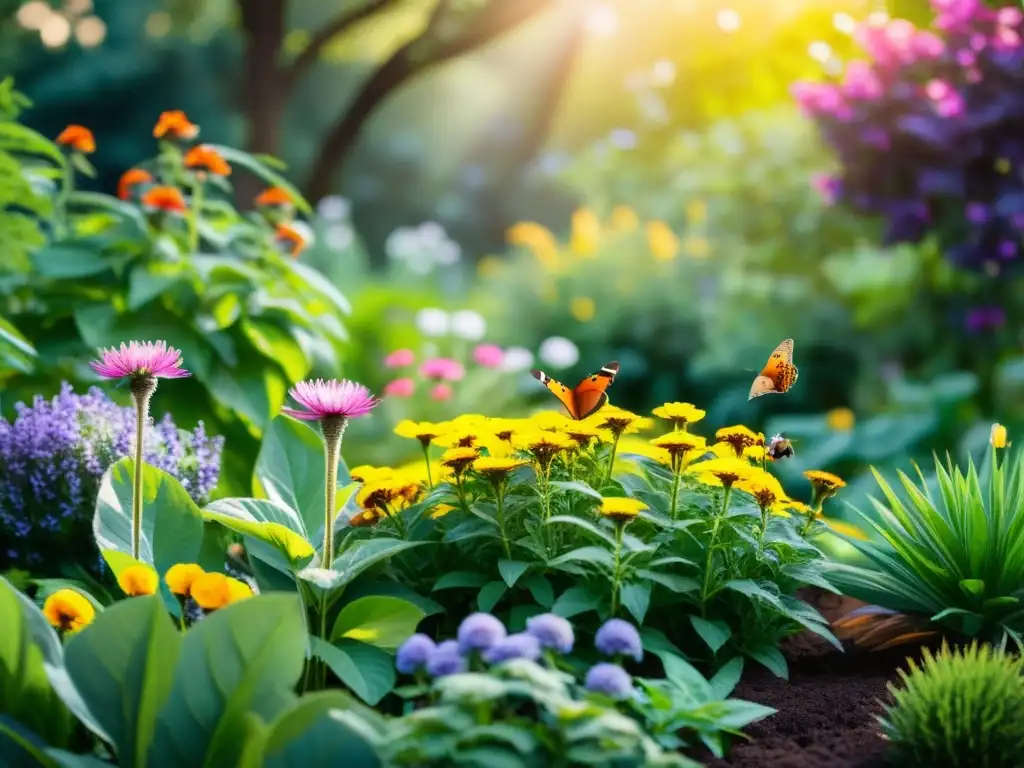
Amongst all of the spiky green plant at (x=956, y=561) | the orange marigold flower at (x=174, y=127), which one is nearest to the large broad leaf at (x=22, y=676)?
the spiky green plant at (x=956, y=561)

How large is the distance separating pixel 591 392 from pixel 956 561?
3.18ft

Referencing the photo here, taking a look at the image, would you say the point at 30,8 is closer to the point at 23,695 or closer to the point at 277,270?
the point at 277,270

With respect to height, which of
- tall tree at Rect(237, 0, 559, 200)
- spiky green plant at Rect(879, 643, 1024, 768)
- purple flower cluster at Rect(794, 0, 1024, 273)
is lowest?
spiky green plant at Rect(879, 643, 1024, 768)

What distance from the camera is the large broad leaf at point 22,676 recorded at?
199cm

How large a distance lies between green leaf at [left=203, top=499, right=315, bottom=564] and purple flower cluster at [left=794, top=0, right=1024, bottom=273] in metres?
3.86

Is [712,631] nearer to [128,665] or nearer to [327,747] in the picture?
[327,747]

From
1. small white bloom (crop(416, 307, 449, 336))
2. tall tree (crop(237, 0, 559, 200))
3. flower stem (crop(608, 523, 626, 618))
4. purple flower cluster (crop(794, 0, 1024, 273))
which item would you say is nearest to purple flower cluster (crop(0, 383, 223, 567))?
flower stem (crop(608, 523, 626, 618))

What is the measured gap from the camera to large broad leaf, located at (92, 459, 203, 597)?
248cm

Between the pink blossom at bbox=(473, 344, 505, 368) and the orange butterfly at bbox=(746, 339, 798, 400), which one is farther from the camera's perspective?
the pink blossom at bbox=(473, 344, 505, 368)

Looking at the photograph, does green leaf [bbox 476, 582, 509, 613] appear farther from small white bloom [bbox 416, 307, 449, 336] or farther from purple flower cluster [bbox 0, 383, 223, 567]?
small white bloom [bbox 416, 307, 449, 336]

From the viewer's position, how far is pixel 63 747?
2.05m

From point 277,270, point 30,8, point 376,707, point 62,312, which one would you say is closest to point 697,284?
point 277,270

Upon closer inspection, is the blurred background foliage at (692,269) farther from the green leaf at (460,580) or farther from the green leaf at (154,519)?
the green leaf at (460,580)

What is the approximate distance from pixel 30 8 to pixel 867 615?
1222 centimetres
